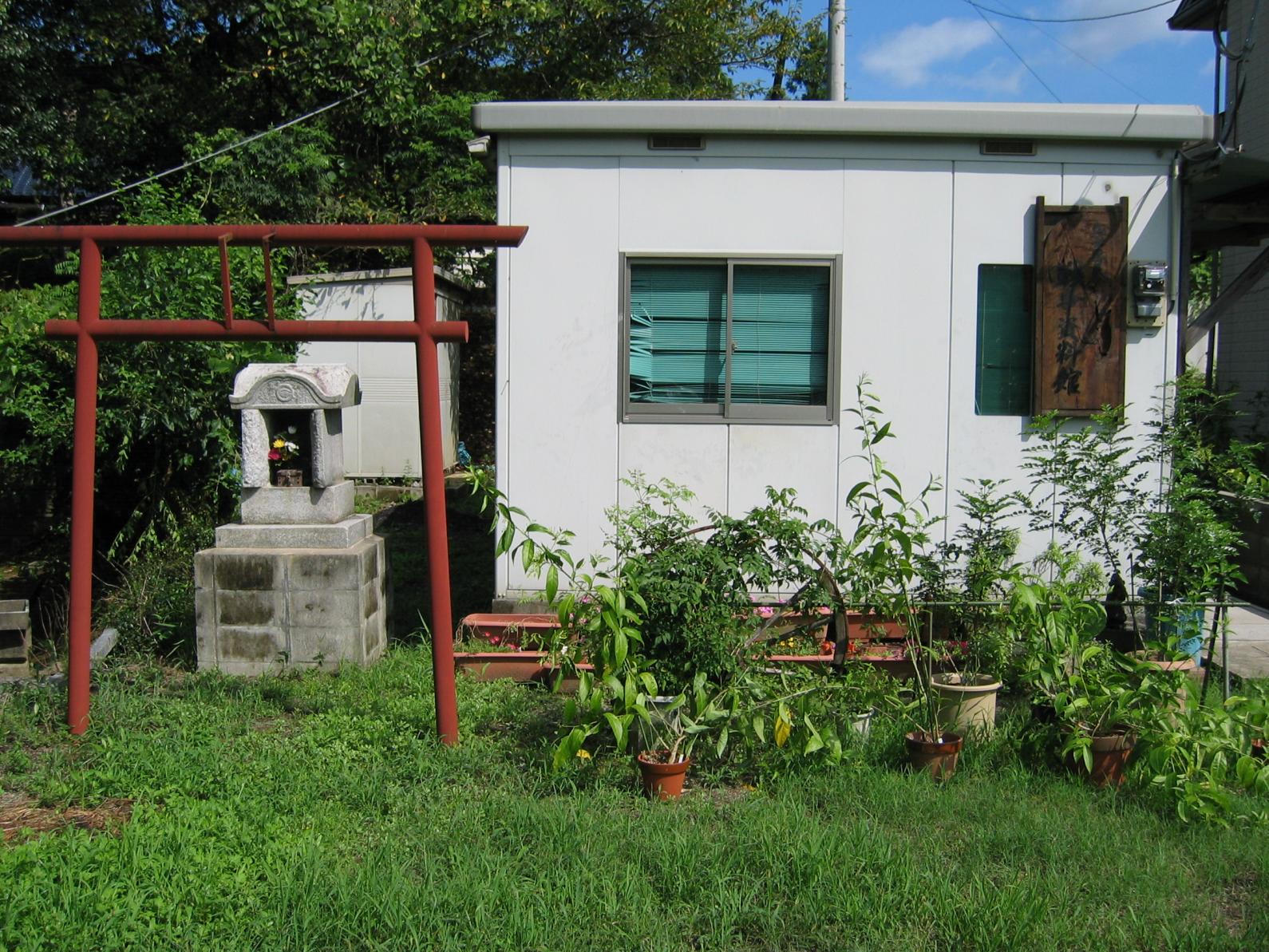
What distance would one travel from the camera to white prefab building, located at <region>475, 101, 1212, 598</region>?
670 cm

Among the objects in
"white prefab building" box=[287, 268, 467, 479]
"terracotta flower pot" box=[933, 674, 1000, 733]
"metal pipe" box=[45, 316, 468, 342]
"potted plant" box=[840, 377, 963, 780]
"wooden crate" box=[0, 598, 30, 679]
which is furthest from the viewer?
"white prefab building" box=[287, 268, 467, 479]

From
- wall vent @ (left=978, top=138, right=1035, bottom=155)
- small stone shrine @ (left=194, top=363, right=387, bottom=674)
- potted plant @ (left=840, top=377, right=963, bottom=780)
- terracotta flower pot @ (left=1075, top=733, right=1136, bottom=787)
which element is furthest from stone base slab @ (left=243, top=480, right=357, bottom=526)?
wall vent @ (left=978, top=138, right=1035, bottom=155)

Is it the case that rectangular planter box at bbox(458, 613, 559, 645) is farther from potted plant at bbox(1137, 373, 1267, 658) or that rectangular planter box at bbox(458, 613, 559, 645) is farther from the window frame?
potted plant at bbox(1137, 373, 1267, 658)

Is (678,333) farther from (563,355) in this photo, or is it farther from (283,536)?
(283,536)

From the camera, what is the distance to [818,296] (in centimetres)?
684

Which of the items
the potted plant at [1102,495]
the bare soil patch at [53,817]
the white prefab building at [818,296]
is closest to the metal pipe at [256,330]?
the white prefab building at [818,296]

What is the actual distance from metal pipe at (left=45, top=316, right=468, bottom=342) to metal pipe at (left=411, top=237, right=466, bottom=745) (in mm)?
86

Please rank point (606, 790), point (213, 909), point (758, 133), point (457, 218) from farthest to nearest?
point (457, 218), point (758, 133), point (606, 790), point (213, 909)

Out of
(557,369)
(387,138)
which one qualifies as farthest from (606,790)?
(387,138)

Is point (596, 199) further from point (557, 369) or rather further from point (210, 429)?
point (210, 429)

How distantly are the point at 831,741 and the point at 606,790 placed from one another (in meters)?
0.92

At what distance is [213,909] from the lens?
130 inches

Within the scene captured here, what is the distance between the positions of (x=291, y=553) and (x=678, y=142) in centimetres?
335

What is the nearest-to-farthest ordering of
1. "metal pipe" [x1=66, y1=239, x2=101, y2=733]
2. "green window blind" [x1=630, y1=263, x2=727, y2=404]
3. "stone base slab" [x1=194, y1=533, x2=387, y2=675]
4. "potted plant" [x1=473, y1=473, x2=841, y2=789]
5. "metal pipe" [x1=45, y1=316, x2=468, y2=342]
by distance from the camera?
1. "potted plant" [x1=473, y1=473, x2=841, y2=789]
2. "metal pipe" [x1=45, y1=316, x2=468, y2=342]
3. "metal pipe" [x1=66, y1=239, x2=101, y2=733]
4. "stone base slab" [x1=194, y1=533, x2=387, y2=675]
5. "green window blind" [x1=630, y1=263, x2=727, y2=404]
